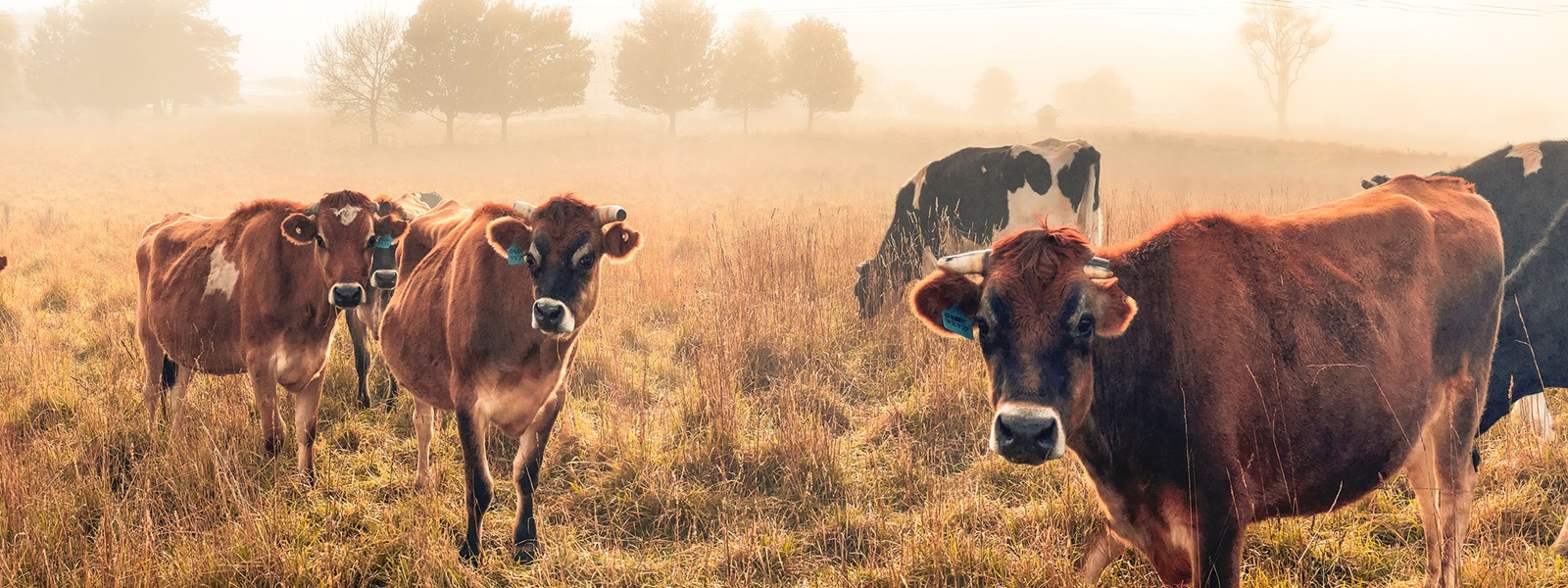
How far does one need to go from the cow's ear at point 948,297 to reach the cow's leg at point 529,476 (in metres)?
2.38

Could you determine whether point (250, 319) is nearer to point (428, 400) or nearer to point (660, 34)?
point (428, 400)

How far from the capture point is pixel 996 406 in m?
2.93

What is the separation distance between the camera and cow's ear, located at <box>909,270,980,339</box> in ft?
10.4

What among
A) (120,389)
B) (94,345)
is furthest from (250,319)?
(94,345)

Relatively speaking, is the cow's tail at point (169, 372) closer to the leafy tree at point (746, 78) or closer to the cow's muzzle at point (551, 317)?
the cow's muzzle at point (551, 317)

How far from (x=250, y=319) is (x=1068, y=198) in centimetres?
830

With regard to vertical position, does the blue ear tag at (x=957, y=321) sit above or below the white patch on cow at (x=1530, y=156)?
below

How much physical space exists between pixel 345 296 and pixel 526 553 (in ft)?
6.62

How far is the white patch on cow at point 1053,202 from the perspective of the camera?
9688 mm

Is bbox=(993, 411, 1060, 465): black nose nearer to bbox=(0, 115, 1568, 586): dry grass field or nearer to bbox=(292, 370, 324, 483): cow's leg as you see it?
bbox=(0, 115, 1568, 586): dry grass field

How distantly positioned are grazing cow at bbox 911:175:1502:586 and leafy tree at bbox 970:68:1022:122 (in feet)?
376

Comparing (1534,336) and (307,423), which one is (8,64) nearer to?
(307,423)

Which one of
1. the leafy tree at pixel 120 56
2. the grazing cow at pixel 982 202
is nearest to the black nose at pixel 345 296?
the grazing cow at pixel 982 202

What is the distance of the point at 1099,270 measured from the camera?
2.94 metres
